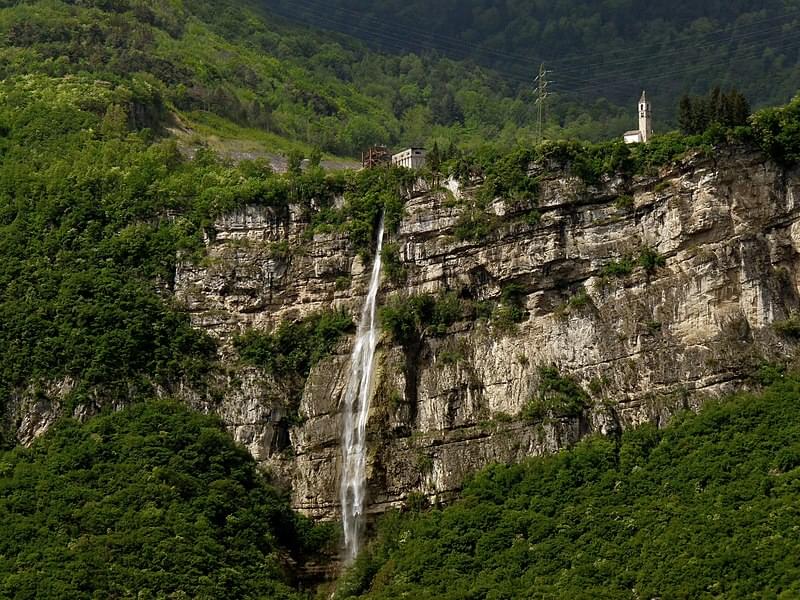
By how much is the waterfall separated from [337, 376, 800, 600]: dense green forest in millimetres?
1918

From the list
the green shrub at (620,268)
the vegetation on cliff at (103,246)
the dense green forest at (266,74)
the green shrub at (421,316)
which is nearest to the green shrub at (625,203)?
the green shrub at (620,268)

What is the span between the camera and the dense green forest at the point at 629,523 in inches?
2534

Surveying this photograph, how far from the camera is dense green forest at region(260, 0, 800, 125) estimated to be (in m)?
133

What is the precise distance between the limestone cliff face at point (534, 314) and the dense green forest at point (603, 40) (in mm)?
41794

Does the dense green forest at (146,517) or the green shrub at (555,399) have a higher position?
the green shrub at (555,399)

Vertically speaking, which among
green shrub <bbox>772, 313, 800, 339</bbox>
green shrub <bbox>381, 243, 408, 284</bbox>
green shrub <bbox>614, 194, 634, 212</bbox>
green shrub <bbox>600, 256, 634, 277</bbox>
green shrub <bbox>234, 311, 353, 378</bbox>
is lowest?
green shrub <bbox>772, 313, 800, 339</bbox>

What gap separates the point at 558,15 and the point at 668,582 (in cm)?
9270

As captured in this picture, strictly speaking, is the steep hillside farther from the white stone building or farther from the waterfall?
the white stone building

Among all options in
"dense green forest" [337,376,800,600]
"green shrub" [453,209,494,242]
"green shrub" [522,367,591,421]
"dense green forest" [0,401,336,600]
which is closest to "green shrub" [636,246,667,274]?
"green shrub" [522,367,591,421]

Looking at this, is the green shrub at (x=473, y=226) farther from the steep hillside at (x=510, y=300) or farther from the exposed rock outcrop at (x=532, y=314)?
the exposed rock outcrop at (x=532, y=314)

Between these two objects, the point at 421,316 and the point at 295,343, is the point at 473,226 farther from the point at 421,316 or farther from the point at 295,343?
the point at 295,343

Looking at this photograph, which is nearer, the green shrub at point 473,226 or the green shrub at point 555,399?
the green shrub at point 555,399

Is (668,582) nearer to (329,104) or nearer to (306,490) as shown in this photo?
(306,490)

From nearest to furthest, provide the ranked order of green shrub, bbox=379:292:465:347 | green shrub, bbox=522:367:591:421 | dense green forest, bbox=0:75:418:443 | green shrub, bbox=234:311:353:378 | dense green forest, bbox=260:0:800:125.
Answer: green shrub, bbox=522:367:591:421 < green shrub, bbox=379:292:465:347 < dense green forest, bbox=0:75:418:443 < green shrub, bbox=234:311:353:378 < dense green forest, bbox=260:0:800:125
